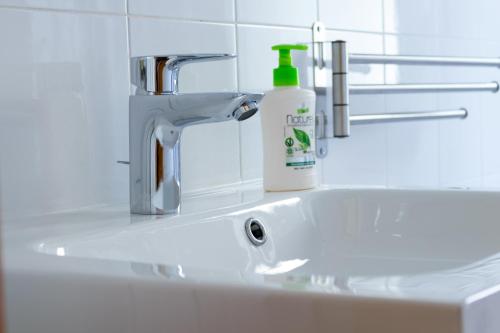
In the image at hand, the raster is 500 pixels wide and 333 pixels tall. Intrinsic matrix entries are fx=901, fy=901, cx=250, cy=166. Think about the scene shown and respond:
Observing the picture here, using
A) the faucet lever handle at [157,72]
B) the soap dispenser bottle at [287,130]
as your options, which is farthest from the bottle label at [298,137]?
the faucet lever handle at [157,72]

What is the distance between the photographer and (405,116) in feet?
4.89

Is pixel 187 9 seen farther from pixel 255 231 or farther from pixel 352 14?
pixel 352 14

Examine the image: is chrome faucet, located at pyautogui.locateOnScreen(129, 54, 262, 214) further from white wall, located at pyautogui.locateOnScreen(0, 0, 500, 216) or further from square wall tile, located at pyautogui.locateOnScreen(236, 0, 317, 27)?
square wall tile, located at pyautogui.locateOnScreen(236, 0, 317, 27)

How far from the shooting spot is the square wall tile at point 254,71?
1198 millimetres

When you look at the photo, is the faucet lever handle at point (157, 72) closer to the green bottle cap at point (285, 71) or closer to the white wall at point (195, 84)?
the white wall at point (195, 84)

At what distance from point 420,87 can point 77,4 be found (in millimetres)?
755

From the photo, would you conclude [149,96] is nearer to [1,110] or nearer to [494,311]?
[1,110]

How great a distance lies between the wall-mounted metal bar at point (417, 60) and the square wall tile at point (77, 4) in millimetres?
474

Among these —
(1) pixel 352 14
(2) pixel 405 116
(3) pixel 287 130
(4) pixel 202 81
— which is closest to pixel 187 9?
(4) pixel 202 81

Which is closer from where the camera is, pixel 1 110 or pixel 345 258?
pixel 1 110

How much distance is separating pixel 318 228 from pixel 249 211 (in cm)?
13

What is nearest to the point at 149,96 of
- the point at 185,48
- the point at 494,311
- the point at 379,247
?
the point at 185,48

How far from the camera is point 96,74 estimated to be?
967 millimetres

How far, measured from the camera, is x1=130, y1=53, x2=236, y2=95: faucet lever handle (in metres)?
0.90
